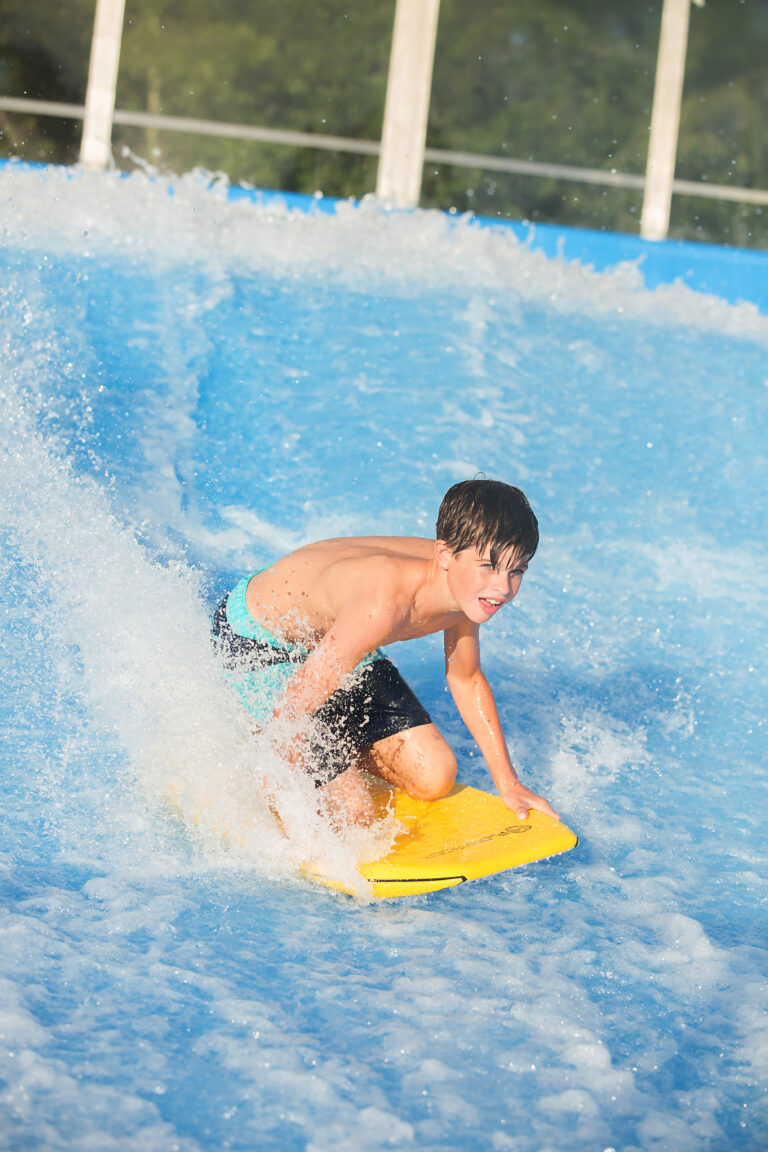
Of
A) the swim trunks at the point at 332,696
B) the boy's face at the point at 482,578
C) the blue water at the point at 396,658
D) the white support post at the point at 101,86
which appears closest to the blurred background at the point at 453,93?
the white support post at the point at 101,86

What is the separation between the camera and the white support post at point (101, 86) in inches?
330

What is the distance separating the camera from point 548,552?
4375 millimetres

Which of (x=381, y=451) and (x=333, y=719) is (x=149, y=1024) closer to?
(x=333, y=719)

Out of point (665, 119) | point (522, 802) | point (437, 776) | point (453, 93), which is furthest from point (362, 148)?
point (522, 802)

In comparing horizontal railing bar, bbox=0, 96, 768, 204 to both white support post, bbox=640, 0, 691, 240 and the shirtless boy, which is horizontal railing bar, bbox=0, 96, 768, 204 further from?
the shirtless boy

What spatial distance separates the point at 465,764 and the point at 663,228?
22.3ft

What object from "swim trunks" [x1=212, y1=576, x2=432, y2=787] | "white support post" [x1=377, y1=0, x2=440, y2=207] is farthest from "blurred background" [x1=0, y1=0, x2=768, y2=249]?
"swim trunks" [x1=212, y1=576, x2=432, y2=787]

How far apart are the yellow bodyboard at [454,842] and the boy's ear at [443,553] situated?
24.7 inches

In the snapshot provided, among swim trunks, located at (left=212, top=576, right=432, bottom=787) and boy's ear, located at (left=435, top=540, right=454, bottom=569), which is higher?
boy's ear, located at (left=435, top=540, right=454, bottom=569)

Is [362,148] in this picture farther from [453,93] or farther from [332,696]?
[332,696]

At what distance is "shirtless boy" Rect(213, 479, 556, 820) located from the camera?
2.31 m

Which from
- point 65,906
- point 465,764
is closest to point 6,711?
point 65,906

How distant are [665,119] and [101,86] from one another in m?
4.46

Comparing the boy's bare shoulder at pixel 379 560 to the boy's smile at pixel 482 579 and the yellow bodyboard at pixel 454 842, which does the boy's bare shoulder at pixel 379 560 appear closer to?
the boy's smile at pixel 482 579
